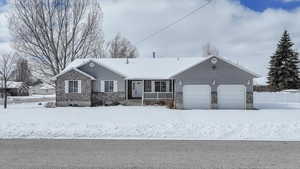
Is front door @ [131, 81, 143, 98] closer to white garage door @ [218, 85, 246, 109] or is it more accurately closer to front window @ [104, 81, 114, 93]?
front window @ [104, 81, 114, 93]

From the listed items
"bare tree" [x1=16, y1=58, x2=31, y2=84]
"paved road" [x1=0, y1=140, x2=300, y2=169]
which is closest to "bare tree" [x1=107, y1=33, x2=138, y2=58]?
"bare tree" [x1=16, y1=58, x2=31, y2=84]

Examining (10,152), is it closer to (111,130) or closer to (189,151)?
(111,130)

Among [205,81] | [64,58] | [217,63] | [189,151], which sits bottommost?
[189,151]

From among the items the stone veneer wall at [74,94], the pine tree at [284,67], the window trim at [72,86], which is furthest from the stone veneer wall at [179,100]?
the pine tree at [284,67]

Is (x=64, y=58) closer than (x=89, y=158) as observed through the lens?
No

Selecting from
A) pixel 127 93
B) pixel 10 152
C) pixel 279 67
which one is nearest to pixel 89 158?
pixel 10 152

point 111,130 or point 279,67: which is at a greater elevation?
point 279,67

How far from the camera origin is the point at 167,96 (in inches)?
969

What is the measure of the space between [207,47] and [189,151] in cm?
4730

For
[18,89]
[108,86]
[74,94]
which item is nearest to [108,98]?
[108,86]

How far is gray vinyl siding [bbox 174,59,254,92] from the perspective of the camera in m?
21.3

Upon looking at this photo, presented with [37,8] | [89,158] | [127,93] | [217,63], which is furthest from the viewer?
[37,8]

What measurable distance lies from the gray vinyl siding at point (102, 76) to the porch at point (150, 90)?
0.75 m

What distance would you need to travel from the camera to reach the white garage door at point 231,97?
70.0 ft
